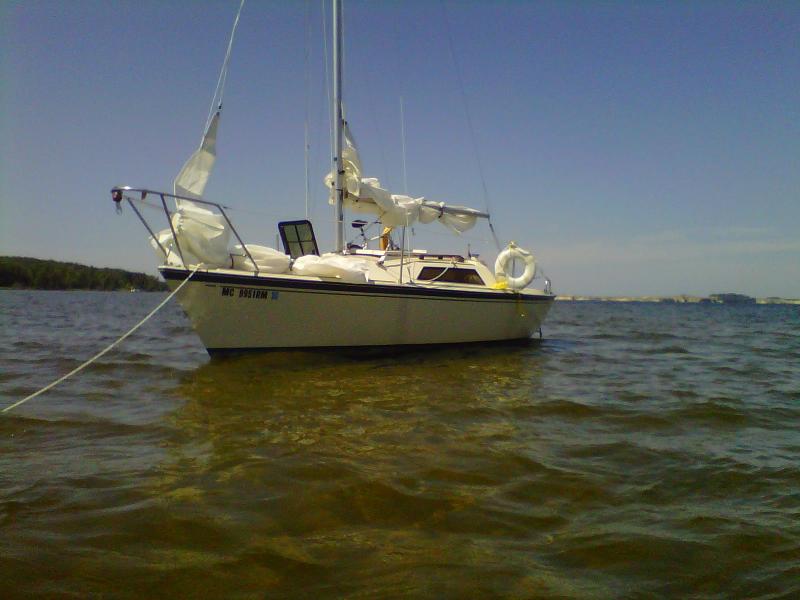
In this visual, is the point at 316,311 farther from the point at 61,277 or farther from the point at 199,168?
the point at 61,277

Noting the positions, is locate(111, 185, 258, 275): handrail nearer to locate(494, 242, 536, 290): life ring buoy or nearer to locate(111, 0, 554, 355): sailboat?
locate(111, 0, 554, 355): sailboat

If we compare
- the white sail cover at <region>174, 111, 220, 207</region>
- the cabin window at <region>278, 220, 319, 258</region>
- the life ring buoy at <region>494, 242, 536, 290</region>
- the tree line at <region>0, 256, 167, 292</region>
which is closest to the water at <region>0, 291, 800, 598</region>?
the white sail cover at <region>174, 111, 220, 207</region>

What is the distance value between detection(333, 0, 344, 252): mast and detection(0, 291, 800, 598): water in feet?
18.7

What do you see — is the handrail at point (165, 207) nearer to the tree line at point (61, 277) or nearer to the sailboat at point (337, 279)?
the sailboat at point (337, 279)

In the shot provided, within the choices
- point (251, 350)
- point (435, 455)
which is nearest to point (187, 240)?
point (251, 350)

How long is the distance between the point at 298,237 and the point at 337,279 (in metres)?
2.29

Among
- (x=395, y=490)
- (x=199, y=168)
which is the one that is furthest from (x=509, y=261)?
(x=395, y=490)

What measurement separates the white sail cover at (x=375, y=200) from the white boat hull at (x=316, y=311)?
280cm

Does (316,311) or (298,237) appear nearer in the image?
(316,311)

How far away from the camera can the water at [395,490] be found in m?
2.41

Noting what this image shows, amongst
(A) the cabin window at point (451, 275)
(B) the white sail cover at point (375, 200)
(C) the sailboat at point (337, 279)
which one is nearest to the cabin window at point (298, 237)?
(C) the sailboat at point (337, 279)

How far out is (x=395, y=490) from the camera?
339 cm

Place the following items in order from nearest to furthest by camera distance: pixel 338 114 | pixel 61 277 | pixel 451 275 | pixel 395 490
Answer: pixel 395 490 → pixel 451 275 → pixel 338 114 → pixel 61 277

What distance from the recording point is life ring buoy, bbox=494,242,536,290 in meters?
12.2
